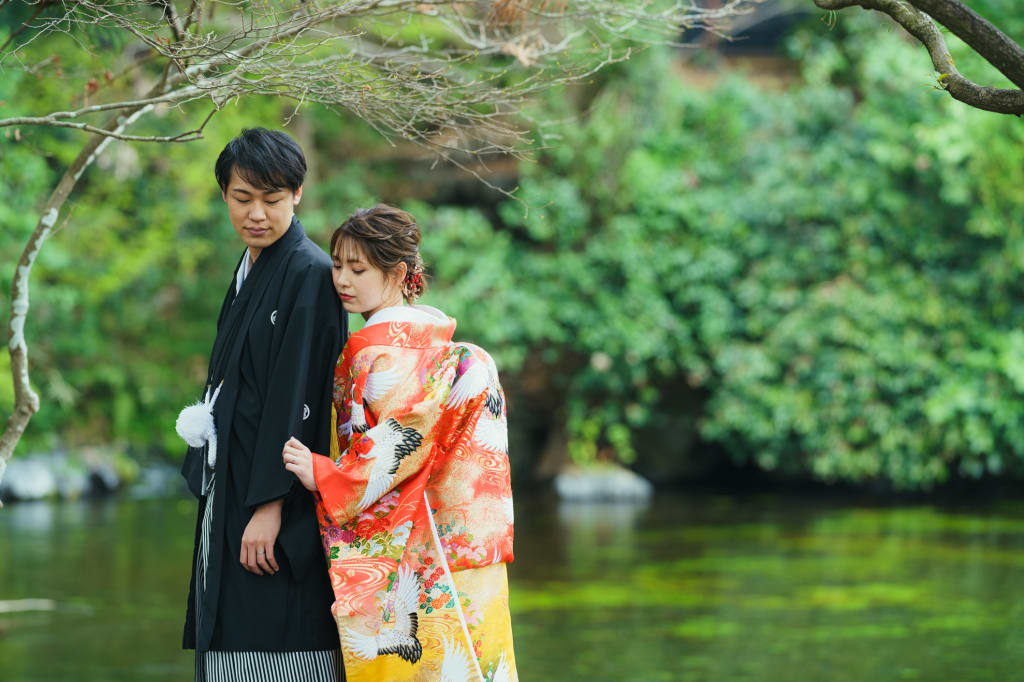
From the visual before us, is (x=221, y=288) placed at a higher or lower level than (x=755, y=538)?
higher

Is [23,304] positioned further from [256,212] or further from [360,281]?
[360,281]

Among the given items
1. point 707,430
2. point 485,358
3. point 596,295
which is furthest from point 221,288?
point 485,358

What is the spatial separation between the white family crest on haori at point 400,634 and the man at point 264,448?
0.12 m

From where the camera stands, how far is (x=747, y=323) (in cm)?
1109

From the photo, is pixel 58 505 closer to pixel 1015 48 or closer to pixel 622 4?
pixel 622 4

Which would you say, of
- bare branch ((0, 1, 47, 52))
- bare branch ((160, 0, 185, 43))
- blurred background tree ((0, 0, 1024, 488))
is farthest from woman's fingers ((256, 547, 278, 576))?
blurred background tree ((0, 0, 1024, 488))

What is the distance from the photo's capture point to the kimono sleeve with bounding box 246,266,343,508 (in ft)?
7.41

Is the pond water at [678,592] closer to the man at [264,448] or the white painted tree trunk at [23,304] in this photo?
the white painted tree trunk at [23,304]

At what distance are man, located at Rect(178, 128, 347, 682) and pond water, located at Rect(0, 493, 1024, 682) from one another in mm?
2805

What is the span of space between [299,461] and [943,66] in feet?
5.31

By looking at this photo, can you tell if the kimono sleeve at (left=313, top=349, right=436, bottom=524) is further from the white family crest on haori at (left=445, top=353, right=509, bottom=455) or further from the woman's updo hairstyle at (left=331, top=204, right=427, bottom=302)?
the woman's updo hairstyle at (left=331, top=204, right=427, bottom=302)

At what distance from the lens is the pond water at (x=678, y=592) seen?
5.25 m

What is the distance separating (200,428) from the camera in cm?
235

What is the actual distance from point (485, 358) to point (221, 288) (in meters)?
10.2
